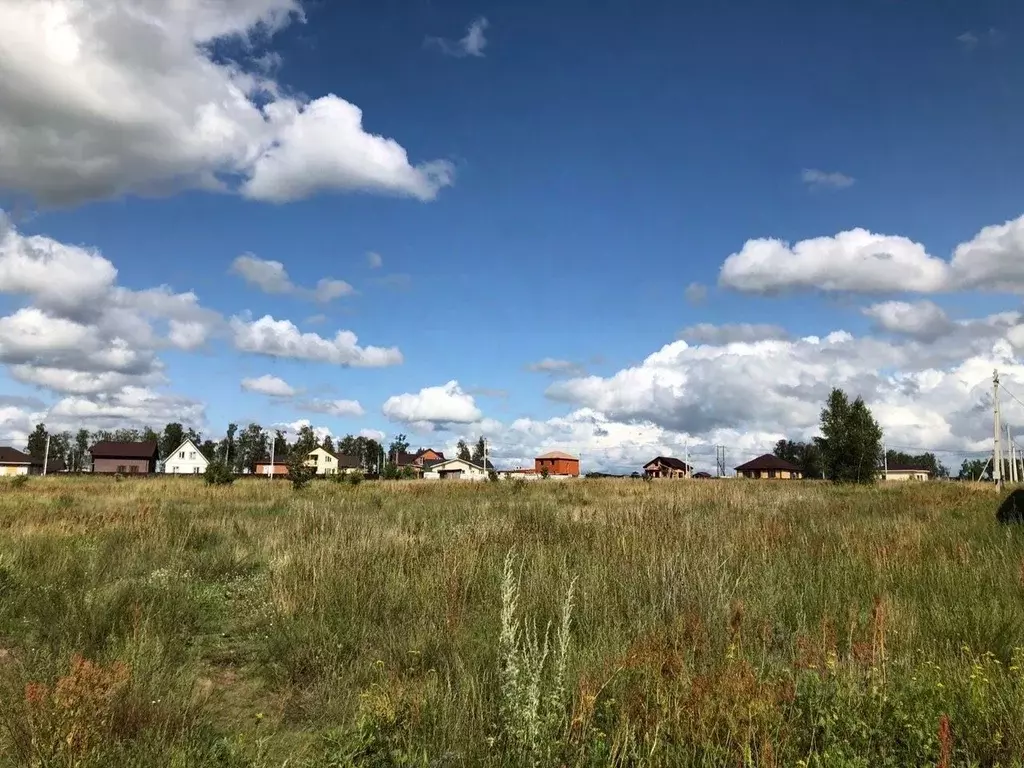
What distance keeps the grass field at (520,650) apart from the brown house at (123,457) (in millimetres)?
97798

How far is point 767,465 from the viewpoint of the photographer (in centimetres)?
11731

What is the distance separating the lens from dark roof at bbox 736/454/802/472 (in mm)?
116875

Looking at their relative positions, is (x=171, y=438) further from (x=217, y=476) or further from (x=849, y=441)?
(x=849, y=441)

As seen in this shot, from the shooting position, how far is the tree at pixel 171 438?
111688 mm

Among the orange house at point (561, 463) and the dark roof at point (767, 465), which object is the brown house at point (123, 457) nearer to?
the orange house at point (561, 463)

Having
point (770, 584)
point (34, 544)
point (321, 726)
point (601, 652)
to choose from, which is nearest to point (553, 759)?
point (601, 652)

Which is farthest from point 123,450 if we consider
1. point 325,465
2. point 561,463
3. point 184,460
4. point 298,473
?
point 298,473

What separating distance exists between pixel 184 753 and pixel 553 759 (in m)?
1.83

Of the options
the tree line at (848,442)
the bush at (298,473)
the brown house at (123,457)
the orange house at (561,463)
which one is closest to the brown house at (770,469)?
the orange house at (561,463)

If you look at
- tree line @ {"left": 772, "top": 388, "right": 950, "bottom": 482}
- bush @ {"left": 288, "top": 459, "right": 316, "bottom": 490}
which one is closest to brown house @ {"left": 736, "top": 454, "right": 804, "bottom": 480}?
tree line @ {"left": 772, "top": 388, "right": 950, "bottom": 482}

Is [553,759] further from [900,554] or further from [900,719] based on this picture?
[900,554]

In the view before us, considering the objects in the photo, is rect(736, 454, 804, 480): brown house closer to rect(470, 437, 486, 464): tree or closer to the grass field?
rect(470, 437, 486, 464): tree

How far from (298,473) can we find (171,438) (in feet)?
333

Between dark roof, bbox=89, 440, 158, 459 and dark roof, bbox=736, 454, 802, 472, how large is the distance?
3937 inches
